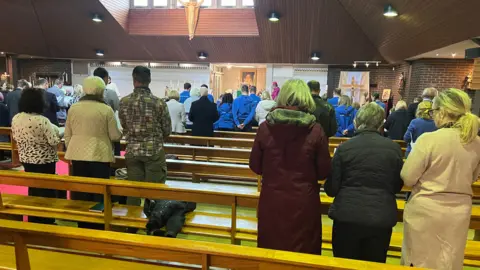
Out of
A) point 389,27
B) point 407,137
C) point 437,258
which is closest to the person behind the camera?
point 437,258

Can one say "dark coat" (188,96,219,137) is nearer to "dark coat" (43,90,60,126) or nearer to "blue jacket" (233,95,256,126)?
"blue jacket" (233,95,256,126)

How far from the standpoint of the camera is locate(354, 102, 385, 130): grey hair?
2072 mm

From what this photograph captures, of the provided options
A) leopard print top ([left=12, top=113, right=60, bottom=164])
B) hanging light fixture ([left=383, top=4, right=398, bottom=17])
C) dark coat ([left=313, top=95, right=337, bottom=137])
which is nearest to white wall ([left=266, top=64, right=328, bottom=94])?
hanging light fixture ([left=383, top=4, right=398, bottom=17])

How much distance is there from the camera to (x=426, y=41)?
7105 mm

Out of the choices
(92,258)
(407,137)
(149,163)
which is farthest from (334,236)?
(407,137)

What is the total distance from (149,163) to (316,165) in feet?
5.60

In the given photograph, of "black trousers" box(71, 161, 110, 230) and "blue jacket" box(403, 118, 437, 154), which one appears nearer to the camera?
"black trousers" box(71, 161, 110, 230)

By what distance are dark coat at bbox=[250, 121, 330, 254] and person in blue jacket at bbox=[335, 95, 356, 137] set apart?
4.81 m

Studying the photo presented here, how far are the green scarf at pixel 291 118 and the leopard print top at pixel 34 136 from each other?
90.6 inches

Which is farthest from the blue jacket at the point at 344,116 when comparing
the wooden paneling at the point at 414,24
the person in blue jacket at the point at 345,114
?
the wooden paneling at the point at 414,24

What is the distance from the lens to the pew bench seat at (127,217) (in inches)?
118

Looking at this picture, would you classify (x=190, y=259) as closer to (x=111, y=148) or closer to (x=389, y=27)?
(x=111, y=148)

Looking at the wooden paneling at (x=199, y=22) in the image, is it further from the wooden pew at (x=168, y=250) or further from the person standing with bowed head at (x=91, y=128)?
the wooden pew at (x=168, y=250)

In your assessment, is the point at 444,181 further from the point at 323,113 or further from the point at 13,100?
the point at 13,100
